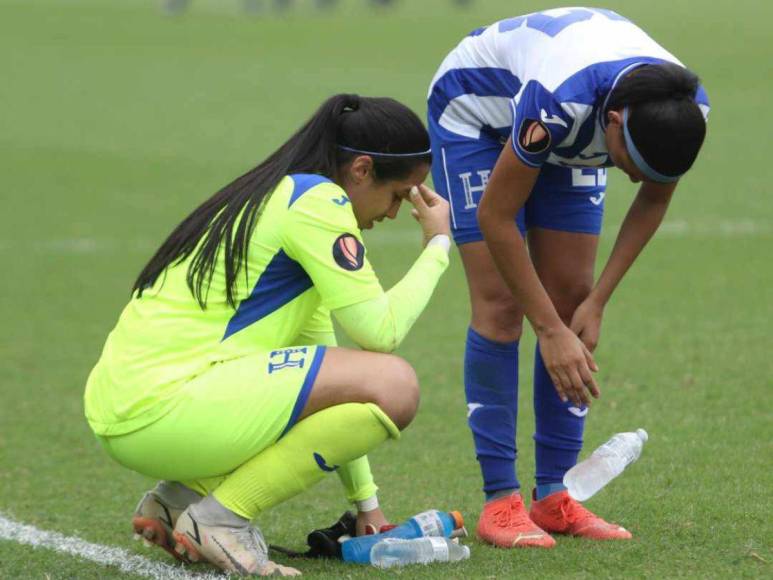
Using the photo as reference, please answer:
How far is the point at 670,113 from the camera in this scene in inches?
152

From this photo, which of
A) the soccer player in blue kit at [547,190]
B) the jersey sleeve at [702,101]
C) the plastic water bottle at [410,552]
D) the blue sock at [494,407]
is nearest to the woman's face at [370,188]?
the soccer player in blue kit at [547,190]

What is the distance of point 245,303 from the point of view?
420 cm

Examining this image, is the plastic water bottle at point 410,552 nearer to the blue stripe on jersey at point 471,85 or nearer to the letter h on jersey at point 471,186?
the letter h on jersey at point 471,186

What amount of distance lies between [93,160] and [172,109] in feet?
14.8

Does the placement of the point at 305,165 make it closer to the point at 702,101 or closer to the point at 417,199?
the point at 417,199

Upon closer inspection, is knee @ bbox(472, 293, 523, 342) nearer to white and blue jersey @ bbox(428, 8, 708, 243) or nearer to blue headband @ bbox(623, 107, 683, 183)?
white and blue jersey @ bbox(428, 8, 708, 243)

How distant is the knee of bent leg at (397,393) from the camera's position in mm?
4121

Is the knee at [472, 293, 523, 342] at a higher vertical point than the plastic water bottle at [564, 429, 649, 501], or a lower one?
higher

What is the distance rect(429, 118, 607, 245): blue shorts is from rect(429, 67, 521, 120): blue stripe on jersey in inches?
5.0

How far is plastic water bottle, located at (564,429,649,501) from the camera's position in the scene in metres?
4.55

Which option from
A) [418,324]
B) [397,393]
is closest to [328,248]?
[397,393]

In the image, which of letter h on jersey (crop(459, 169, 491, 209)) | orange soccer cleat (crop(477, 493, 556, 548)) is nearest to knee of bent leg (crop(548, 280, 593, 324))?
letter h on jersey (crop(459, 169, 491, 209))

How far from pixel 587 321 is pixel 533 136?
716mm

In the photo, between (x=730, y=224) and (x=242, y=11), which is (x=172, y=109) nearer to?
(x=730, y=224)
